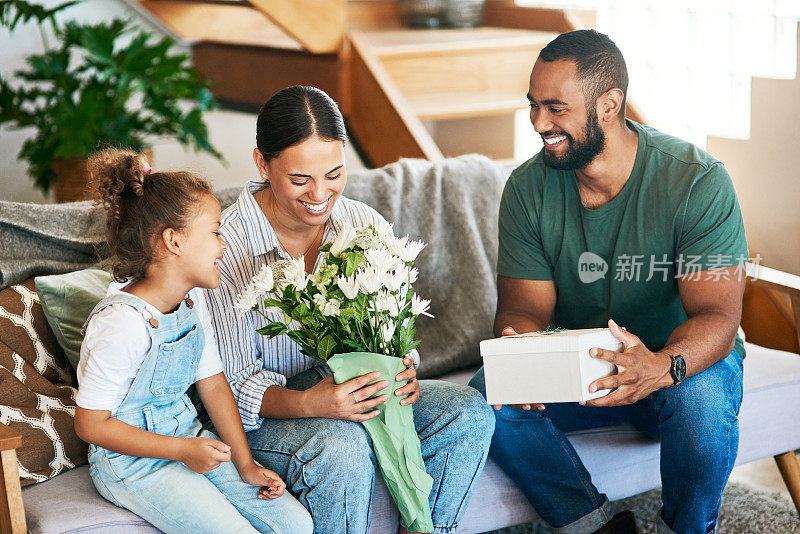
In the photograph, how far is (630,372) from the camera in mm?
1663

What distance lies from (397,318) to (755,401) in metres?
1.04

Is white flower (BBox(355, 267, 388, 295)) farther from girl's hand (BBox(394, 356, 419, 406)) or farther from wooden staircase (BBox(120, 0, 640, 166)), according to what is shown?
wooden staircase (BBox(120, 0, 640, 166))

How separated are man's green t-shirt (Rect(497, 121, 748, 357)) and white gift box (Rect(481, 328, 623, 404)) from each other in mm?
321

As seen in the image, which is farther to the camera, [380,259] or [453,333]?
[453,333]

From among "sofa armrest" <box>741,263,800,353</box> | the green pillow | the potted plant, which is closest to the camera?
the green pillow

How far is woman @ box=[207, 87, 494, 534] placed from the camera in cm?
162

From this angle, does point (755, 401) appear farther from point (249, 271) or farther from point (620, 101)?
point (249, 271)

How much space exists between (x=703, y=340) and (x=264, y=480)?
917 millimetres

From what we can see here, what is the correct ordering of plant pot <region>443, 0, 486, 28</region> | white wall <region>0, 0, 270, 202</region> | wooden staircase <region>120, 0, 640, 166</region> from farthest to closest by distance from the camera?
plant pot <region>443, 0, 486, 28</region>
white wall <region>0, 0, 270, 202</region>
wooden staircase <region>120, 0, 640, 166</region>

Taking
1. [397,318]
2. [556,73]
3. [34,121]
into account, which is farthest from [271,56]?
[397,318]

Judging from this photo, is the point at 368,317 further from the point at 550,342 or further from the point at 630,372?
the point at 630,372

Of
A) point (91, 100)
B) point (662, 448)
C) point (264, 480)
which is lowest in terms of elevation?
point (662, 448)

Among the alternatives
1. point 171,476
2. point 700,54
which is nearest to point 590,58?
point 171,476

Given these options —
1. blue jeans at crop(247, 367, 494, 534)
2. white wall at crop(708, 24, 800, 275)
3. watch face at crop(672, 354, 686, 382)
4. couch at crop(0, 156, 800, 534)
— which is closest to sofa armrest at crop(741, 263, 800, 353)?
couch at crop(0, 156, 800, 534)
